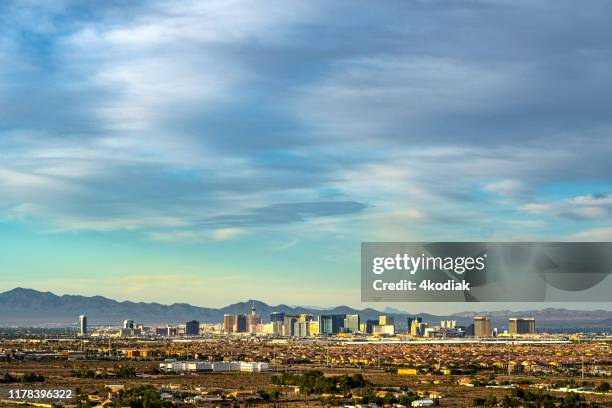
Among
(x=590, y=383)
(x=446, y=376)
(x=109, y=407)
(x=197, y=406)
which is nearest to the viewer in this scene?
(x=109, y=407)

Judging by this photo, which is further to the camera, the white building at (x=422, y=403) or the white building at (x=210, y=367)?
the white building at (x=210, y=367)

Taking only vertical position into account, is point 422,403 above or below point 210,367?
below

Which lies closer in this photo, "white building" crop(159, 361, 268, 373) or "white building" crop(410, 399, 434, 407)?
"white building" crop(410, 399, 434, 407)

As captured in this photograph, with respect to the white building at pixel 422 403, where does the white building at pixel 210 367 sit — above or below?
above

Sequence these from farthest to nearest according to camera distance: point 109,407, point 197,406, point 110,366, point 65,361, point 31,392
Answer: point 65,361, point 110,366, point 31,392, point 197,406, point 109,407

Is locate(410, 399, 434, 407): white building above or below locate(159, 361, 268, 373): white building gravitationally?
below

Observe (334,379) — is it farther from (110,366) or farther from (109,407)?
(110,366)

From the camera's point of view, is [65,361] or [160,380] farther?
[65,361]

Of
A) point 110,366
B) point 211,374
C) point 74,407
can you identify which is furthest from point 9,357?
point 74,407

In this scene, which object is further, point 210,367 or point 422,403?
point 210,367

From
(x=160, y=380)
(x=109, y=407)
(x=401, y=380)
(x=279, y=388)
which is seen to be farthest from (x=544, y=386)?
(x=109, y=407)
